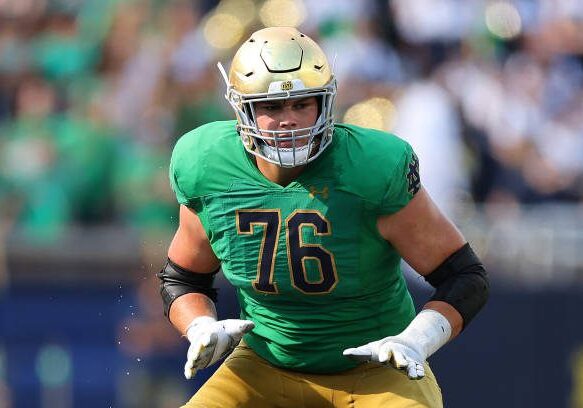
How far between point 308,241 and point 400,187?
36 centimetres

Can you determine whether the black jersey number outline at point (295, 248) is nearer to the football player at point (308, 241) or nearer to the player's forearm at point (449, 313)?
the football player at point (308, 241)

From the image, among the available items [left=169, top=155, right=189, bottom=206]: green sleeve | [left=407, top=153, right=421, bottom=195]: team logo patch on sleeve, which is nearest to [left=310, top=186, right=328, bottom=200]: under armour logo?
[left=407, top=153, right=421, bottom=195]: team logo patch on sleeve

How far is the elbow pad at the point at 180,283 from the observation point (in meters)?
4.82

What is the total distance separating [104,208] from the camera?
333 inches

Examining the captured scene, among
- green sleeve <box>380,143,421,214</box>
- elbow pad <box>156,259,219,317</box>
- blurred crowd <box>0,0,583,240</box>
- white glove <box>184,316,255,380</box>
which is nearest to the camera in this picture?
white glove <box>184,316,255,380</box>

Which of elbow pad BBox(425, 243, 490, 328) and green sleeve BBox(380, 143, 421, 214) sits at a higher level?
green sleeve BBox(380, 143, 421, 214)

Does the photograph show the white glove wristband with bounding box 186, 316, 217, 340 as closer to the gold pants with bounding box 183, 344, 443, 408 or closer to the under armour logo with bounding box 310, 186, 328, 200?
the gold pants with bounding box 183, 344, 443, 408

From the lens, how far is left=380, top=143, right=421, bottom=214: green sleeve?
14.3 feet

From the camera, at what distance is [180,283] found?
4.85 meters

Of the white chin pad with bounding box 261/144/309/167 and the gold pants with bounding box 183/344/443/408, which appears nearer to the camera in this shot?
the white chin pad with bounding box 261/144/309/167

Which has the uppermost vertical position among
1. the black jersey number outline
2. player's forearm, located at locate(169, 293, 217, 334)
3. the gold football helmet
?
the gold football helmet

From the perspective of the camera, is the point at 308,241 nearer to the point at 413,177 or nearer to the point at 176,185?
the point at 413,177

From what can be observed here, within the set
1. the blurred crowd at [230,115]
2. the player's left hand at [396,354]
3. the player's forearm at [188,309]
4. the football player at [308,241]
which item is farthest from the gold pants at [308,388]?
the blurred crowd at [230,115]

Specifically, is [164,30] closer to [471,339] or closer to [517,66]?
[517,66]
